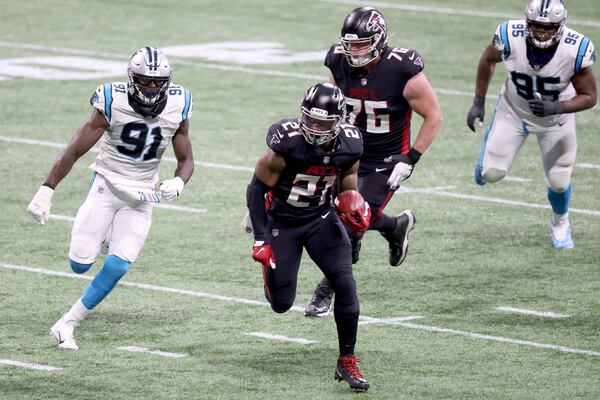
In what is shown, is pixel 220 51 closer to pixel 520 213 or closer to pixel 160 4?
pixel 160 4

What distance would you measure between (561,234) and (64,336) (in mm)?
4271

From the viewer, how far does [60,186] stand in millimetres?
12078

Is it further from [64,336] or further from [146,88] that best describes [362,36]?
[64,336]

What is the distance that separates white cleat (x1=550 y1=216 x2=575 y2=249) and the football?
10.5 ft

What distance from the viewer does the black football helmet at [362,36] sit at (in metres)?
8.53

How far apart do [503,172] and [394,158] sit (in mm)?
1804

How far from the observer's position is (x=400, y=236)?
30.6 ft

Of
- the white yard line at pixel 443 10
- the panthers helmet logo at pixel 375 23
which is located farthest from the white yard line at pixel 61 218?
the white yard line at pixel 443 10

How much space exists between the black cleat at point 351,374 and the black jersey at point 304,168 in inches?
34.4

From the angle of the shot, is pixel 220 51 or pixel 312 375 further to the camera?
pixel 220 51

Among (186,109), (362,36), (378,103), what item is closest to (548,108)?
(378,103)

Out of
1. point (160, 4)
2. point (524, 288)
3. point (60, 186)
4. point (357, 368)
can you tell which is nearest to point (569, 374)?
point (357, 368)

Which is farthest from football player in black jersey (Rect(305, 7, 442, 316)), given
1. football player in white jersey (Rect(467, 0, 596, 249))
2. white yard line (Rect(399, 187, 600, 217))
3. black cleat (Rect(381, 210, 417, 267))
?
white yard line (Rect(399, 187, 600, 217))

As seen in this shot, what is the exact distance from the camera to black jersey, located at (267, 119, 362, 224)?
736 centimetres
